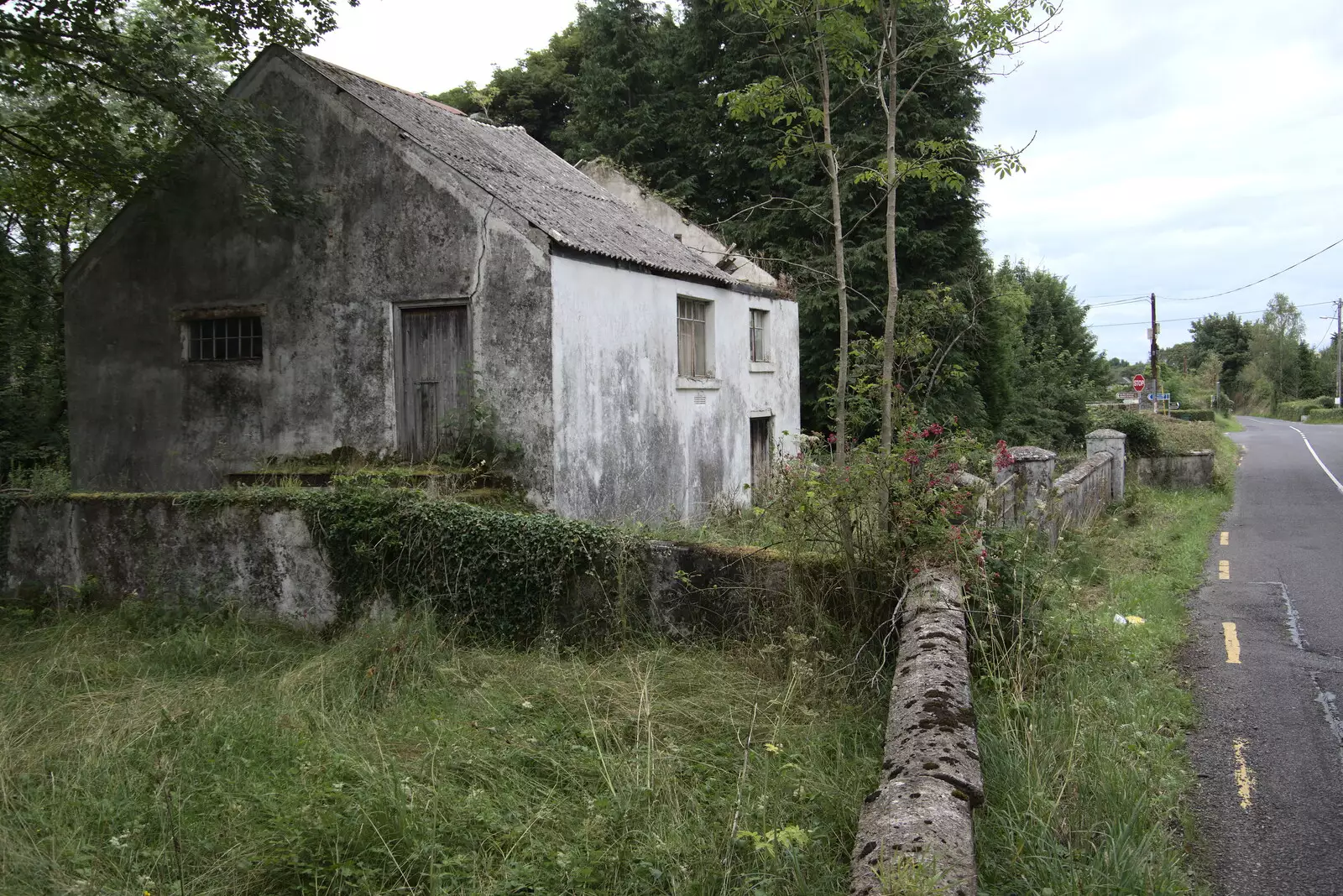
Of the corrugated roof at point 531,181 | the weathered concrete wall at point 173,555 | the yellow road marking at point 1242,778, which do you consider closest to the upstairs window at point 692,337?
the corrugated roof at point 531,181

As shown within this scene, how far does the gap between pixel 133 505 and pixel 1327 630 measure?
12.1 metres

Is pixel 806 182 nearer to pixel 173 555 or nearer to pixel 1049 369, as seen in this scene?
pixel 1049 369

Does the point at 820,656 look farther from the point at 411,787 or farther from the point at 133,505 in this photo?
the point at 133,505

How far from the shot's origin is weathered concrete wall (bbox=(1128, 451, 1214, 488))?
63.3 ft

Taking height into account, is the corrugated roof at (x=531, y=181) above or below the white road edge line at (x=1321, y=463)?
above

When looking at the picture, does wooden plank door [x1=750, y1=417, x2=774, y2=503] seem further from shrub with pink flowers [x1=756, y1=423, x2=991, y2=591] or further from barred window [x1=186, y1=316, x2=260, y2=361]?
shrub with pink flowers [x1=756, y1=423, x2=991, y2=591]

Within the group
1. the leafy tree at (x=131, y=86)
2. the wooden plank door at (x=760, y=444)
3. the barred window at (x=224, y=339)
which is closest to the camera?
the leafy tree at (x=131, y=86)

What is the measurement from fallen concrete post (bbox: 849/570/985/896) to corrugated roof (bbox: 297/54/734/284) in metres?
7.64

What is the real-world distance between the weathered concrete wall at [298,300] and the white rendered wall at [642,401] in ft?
1.50

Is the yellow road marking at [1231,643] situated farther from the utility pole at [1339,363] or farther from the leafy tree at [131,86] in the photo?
the utility pole at [1339,363]

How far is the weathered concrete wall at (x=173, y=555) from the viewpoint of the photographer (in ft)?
30.9

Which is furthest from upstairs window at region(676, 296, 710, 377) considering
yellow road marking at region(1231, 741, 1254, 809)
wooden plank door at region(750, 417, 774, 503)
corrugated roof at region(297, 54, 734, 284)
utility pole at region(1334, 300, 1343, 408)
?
utility pole at region(1334, 300, 1343, 408)

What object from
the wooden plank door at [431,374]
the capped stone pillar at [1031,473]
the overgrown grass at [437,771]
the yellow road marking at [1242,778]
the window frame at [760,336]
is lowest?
the yellow road marking at [1242,778]

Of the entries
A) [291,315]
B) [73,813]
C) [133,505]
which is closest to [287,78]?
[291,315]
